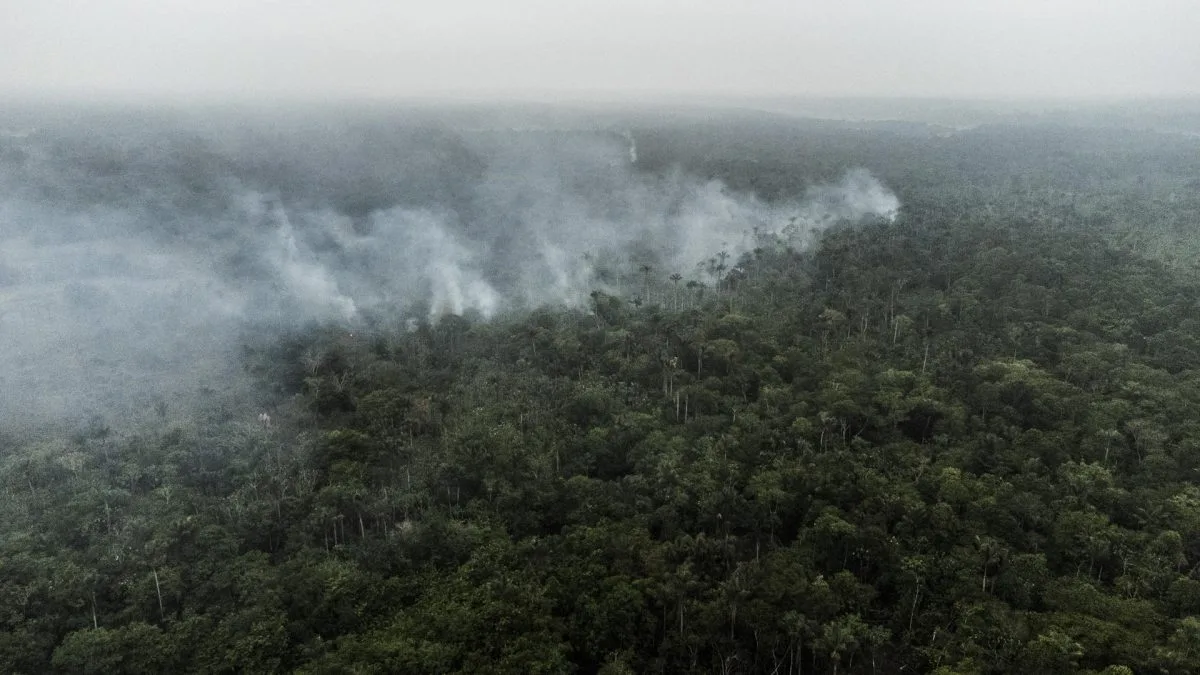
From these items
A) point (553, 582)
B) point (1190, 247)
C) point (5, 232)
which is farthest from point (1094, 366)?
point (5, 232)

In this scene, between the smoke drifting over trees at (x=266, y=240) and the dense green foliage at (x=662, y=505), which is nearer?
the dense green foliage at (x=662, y=505)

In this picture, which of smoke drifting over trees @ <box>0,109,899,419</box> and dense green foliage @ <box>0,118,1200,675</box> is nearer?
dense green foliage @ <box>0,118,1200,675</box>

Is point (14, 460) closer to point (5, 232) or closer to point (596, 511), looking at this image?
point (596, 511)

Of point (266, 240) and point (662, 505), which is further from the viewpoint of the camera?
point (266, 240)
